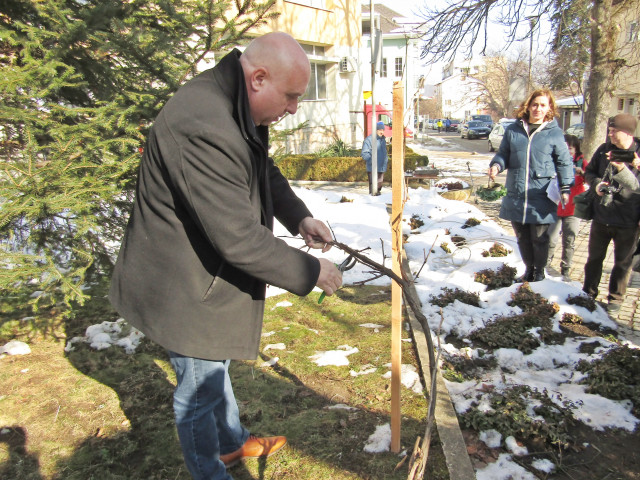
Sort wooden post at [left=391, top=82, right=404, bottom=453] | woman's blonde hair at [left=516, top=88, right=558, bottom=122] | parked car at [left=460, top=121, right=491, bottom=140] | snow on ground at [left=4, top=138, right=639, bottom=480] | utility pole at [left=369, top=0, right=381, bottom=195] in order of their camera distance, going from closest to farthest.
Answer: wooden post at [left=391, top=82, right=404, bottom=453]
snow on ground at [left=4, top=138, right=639, bottom=480]
woman's blonde hair at [left=516, top=88, right=558, bottom=122]
utility pole at [left=369, top=0, right=381, bottom=195]
parked car at [left=460, top=121, right=491, bottom=140]

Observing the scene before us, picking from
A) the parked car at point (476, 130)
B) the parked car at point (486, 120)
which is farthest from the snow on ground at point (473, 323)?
the parked car at point (486, 120)

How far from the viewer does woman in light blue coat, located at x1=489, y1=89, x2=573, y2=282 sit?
4.22 m

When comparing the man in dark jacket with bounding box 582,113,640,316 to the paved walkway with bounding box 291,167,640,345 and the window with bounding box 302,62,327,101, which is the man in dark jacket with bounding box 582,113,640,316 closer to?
the paved walkway with bounding box 291,167,640,345

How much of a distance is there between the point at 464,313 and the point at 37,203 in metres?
3.53

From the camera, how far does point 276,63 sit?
64.1 inches

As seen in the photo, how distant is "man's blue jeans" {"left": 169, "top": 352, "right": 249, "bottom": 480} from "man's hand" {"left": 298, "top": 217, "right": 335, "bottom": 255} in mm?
692

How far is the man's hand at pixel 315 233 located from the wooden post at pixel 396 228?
321 mm

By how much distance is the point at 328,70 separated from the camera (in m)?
18.8

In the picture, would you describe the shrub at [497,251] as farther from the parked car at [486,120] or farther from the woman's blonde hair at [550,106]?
the parked car at [486,120]

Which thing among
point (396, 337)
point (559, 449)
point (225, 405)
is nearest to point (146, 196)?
point (225, 405)

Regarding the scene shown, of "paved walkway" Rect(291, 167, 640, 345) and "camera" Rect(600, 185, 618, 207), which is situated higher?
"camera" Rect(600, 185, 618, 207)

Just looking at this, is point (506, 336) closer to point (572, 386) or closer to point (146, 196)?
point (572, 386)

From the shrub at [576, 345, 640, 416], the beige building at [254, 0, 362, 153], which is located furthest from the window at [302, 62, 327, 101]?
the shrub at [576, 345, 640, 416]

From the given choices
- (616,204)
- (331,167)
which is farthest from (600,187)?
(331,167)
